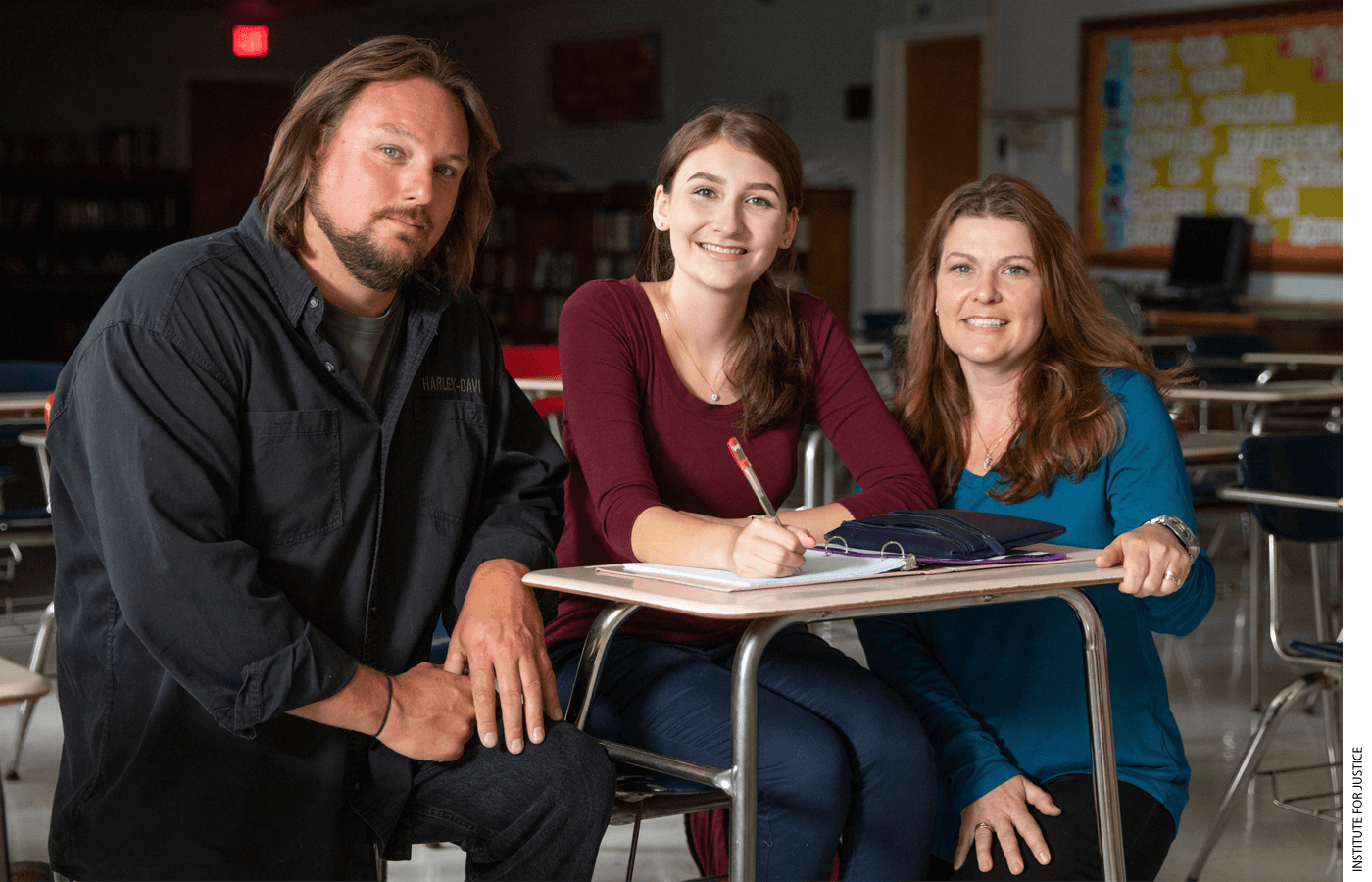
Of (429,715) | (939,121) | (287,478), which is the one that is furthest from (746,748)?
(939,121)

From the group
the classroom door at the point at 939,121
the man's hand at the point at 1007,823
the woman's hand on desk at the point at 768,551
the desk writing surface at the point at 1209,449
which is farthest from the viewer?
the classroom door at the point at 939,121

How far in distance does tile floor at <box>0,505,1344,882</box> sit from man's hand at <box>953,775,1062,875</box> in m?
0.92

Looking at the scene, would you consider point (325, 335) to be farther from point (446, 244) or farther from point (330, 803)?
point (330, 803)

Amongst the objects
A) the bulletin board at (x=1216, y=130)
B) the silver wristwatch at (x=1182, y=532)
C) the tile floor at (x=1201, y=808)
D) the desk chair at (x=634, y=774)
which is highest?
the bulletin board at (x=1216, y=130)

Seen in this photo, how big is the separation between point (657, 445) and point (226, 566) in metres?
0.68

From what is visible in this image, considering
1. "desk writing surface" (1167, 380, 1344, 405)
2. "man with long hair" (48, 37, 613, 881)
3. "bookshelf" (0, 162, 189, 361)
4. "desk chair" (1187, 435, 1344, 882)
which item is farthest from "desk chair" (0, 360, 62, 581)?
"bookshelf" (0, 162, 189, 361)

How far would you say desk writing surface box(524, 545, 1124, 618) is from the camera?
1386 millimetres

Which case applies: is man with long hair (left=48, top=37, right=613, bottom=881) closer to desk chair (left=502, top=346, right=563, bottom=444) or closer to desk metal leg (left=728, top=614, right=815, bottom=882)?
desk metal leg (left=728, top=614, right=815, bottom=882)

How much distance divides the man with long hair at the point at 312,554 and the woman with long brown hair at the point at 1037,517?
0.52 metres

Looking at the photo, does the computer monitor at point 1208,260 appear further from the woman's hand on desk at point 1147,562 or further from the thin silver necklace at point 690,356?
the woman's hand on desk at point 1147,562

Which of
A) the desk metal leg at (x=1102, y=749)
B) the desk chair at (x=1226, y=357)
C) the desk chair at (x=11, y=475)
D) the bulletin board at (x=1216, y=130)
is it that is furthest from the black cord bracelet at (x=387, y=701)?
the bulletin board at (x=1216, y=130)

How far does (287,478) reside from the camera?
5.10 feet

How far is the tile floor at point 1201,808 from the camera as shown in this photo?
2.62 metres

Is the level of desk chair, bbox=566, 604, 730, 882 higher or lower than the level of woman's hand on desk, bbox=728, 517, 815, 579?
lower
